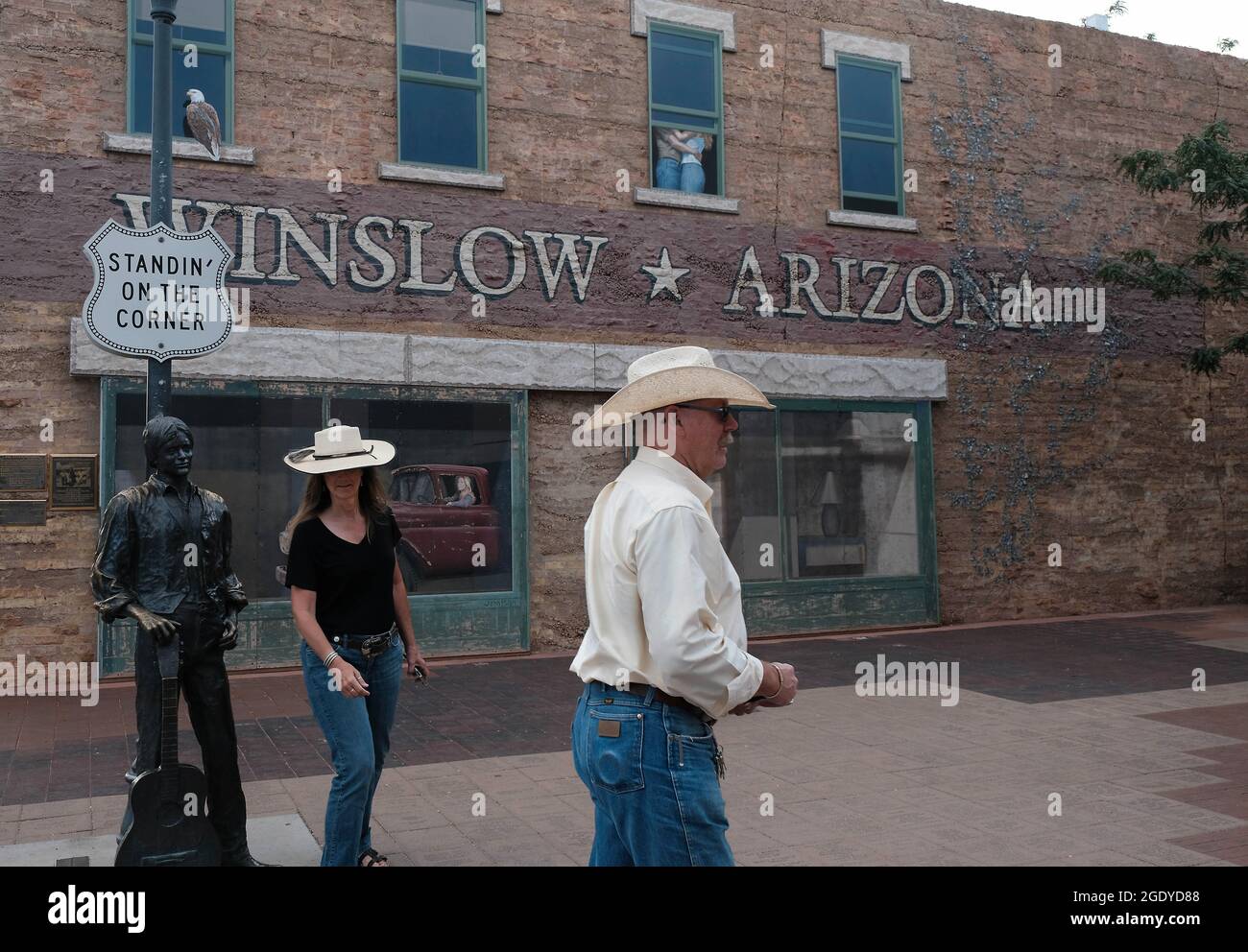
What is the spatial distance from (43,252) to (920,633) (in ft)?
33.3

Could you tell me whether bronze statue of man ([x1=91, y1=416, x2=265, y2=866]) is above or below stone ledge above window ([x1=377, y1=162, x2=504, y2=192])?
below

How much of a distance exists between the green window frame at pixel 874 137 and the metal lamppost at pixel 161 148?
951 cm

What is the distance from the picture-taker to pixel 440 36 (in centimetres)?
1188

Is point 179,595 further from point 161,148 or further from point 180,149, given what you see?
point 180,149

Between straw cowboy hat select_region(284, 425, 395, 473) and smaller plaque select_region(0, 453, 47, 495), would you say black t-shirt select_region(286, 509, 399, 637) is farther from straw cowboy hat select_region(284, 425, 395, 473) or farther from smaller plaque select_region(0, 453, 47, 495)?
smaller plaque select_region(0, 453, 47, 495)

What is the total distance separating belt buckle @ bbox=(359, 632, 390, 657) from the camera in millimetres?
4723

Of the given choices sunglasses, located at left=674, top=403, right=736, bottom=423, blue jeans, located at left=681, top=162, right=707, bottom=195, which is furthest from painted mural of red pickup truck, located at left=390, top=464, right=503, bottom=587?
sunglasses, located at left=674, top=403, right=736, bottom=423

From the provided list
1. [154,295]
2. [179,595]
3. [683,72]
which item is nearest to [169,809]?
[179,595]

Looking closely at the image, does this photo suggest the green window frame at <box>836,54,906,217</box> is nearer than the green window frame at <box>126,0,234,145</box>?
No

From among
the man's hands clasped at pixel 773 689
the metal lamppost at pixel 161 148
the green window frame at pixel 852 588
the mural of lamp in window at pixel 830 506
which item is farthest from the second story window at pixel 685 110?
the man's hands clasped at pixel 773 689

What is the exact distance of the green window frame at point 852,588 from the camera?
1301cm

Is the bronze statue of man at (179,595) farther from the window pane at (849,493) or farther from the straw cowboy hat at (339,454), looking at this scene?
the window pane at (849,493)

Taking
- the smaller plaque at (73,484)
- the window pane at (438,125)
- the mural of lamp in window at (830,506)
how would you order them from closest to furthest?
the smaller plaque at (73,484), the window pane at (438,125), the mural of lamp in window at (830,506)

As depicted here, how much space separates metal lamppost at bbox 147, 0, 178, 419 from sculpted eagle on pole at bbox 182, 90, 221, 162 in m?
5.38
